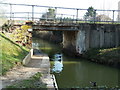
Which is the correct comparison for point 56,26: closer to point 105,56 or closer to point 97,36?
point 97,36

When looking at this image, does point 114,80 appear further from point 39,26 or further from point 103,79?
point 39,26

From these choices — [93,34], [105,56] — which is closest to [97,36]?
[93,34]

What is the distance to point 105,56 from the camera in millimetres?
18312

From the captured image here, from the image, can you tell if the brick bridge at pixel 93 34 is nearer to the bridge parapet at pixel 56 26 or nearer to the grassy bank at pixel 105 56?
the bridge parapet at pixel 56 26

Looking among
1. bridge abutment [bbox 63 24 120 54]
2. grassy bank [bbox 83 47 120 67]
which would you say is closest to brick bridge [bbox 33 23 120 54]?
bridge abutment [bbox 63 24 120 54]

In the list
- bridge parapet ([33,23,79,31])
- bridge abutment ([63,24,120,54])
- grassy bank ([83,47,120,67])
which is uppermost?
bridge parapet ([33,23,79,31])

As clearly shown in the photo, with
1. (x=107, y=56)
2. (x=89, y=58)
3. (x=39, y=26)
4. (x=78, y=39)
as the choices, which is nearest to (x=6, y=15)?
(x=39, y=26)

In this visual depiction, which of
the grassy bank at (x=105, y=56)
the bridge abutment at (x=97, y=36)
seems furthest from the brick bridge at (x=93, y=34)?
the grassy bank at (x=105, y=56)

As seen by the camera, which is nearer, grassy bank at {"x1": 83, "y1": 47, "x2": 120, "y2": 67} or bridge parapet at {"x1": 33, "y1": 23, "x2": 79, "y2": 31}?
grassy bank at {"x1": 83, "y1": 47, "x2": 120, "y2": 67}

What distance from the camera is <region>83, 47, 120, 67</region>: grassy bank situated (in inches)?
672

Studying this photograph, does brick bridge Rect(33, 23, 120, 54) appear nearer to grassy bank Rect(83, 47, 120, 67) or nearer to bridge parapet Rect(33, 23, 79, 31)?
bridge parapet Rect(33, 23, 79, 31)

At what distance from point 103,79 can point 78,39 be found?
10220 mm

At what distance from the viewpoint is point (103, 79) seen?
12.8 meters

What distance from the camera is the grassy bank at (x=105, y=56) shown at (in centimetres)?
1706
